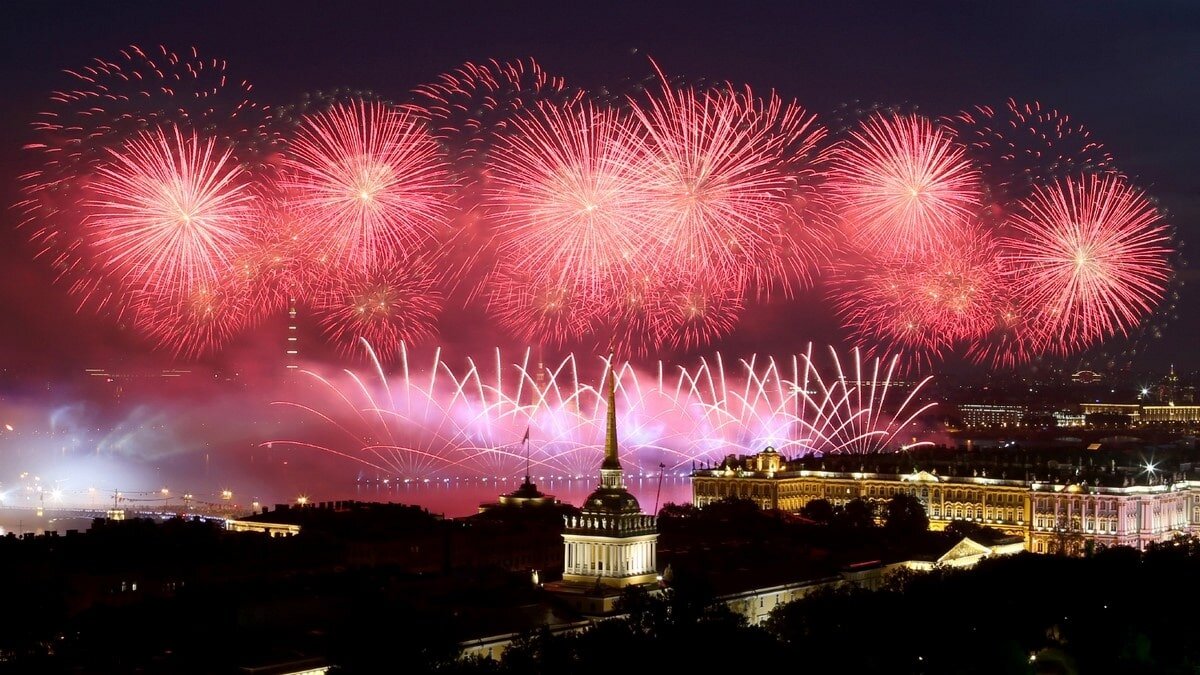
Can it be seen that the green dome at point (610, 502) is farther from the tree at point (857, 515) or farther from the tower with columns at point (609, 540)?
the tree at point (857, 515)

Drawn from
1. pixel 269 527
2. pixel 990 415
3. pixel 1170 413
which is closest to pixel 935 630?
pixel 269 527

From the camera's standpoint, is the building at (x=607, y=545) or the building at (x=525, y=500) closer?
the building at (x=607, y=545)

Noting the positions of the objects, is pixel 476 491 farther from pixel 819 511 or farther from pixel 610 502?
pixel 610 502

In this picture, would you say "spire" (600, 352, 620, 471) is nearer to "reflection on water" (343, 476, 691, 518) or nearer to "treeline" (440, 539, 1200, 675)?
"treeline" (440, 539, 1200, 675)

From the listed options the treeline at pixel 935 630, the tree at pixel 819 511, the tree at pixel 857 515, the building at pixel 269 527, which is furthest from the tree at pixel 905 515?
the building at pixel 269 527

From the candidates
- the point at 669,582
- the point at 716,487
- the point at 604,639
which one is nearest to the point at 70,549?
the point at 669,582

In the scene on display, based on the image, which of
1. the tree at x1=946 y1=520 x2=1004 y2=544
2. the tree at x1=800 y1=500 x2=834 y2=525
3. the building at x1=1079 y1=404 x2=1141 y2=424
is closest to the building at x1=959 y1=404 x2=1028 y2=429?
the building at x1=1079 y1=404 x2=1141 y2=424

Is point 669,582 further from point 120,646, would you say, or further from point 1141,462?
point 1141,462
